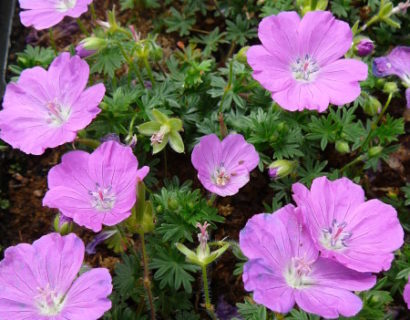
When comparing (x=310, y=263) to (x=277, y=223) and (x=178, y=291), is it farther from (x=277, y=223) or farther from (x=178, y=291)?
(x=178, y=291)

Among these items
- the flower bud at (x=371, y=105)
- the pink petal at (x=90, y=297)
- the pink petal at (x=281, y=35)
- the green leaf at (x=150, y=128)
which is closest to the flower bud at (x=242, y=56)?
the pink petal at (x=281, y=35)

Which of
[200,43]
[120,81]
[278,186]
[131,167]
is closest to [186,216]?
[131,167]

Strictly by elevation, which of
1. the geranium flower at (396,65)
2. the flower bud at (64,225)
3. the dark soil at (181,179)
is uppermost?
the geranium flower at (396,65)

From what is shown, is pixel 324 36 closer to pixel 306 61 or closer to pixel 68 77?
pixel 306 61

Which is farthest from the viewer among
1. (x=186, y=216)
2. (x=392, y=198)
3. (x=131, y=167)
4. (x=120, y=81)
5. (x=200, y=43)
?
(x=200, y=43)

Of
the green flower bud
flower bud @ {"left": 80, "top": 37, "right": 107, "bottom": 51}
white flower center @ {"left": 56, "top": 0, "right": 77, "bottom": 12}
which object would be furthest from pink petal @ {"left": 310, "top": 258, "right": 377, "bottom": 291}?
white flower center @ {"left": 56, "top": 0, "right": 77, "bottom": 12}

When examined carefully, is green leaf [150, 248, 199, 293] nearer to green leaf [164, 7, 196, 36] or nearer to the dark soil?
the dark soil

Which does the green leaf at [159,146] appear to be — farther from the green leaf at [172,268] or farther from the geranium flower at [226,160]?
the green leaf at [172,268]
